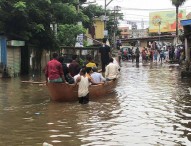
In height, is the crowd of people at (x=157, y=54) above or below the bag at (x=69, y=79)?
above

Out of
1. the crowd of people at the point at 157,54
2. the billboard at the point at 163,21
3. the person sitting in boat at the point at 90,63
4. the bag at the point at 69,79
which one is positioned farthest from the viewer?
the billboard at the point at 163,21

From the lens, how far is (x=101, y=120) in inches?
376

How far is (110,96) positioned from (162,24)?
2336 inches

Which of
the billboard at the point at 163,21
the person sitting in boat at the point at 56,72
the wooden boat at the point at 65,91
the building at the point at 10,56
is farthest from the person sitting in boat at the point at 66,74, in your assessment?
the billboard at the point at 163,21

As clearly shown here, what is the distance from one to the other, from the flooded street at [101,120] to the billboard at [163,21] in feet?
188

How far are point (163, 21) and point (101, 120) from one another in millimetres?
63978

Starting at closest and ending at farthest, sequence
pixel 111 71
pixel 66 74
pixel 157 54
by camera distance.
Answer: pixel 66 74 → pixel 111 71 → pixel 157 54

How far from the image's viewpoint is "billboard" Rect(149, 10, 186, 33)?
70.4 metres

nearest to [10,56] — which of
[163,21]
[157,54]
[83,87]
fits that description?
[83,87]

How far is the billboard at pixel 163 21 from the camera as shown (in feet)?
231

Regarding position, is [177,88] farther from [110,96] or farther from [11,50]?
[11,50]

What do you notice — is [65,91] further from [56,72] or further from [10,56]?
[10,56]

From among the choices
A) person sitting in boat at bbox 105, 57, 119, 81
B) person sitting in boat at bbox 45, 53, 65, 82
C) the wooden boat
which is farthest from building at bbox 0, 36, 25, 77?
person sitting in boat at bbox 45, 53, 65, 82

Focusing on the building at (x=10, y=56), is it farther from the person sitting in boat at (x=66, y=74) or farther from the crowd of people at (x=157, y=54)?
the crowd of people at (x=157, y=54)
